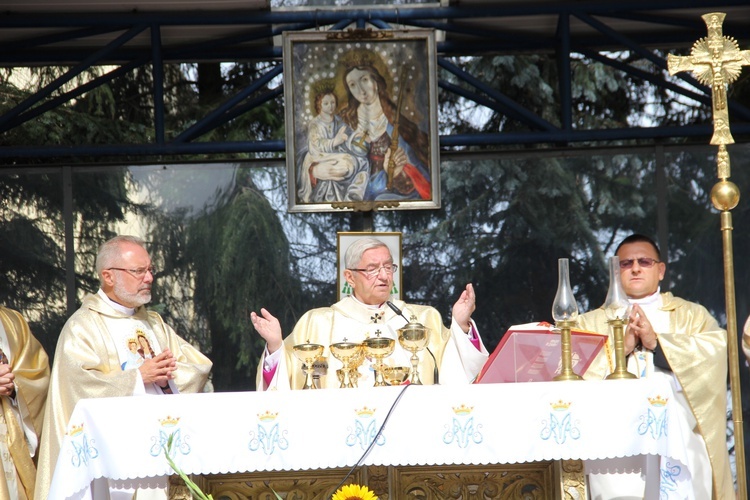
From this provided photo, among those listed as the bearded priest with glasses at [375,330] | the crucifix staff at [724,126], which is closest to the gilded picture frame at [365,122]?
the bearded priest with glasses at [375,330]

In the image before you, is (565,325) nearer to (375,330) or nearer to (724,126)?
(724,126)

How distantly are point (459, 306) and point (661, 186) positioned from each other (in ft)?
9.87

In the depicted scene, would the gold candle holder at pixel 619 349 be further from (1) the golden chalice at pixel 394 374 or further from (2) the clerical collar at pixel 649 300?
(2) the clerical collar at pixel 649 300

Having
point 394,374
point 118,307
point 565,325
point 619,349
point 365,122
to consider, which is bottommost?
point 394,374

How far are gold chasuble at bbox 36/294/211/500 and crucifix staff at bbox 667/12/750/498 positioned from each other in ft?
9.52

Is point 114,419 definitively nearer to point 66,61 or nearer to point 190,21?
point 190,21

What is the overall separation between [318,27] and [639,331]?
3428mm

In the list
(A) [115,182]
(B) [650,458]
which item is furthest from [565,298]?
(A) [115,182]

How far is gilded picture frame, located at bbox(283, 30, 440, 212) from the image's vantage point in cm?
818

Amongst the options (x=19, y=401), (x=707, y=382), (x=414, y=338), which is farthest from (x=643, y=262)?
(x=19, y=401)

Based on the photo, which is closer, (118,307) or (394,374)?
(394,374)

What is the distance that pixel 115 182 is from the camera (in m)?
8.63

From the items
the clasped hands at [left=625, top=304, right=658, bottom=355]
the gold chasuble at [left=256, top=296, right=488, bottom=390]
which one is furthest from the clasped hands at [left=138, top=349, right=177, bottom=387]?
the clasped hands at [left=625, top=304, right=658, bottom=355]

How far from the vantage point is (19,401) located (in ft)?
21.8
